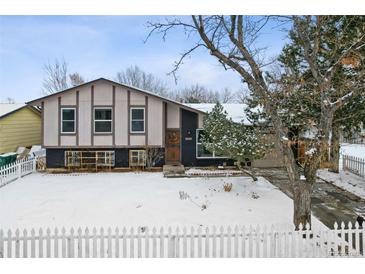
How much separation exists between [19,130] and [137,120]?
301 inches

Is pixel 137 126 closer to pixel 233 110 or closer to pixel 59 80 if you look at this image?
pixel 233 110

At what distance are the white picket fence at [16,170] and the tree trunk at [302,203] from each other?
967 centimetres

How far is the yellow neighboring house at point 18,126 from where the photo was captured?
1412 centimetres

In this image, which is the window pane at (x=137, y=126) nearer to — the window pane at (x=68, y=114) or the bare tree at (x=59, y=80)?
the window pane at (x=68, y=114)

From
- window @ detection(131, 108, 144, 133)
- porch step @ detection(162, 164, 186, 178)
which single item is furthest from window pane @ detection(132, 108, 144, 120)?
porch step @ detection(162, 164, 186, 178)

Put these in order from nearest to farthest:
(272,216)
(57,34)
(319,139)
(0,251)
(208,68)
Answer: (0,251), (319,139), (272,216), (57,34), (208,68)

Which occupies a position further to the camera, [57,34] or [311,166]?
[57,34]

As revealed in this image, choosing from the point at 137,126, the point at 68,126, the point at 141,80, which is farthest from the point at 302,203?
the point at 141,80

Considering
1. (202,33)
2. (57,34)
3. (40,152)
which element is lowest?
(40,152)

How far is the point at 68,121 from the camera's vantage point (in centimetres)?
1284

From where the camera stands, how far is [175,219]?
617 cm
